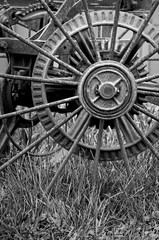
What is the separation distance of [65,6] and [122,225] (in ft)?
5.13

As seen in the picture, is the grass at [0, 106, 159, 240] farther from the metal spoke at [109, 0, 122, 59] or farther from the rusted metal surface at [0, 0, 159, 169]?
the metal spoke at [109, 0, 122, 59]

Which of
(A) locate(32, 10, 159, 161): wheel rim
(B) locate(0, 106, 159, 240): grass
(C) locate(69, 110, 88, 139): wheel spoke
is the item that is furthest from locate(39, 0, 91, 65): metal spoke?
(B) locate(0, 106, 159, 240): grass

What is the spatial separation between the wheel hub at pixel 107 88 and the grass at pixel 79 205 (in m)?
0.55

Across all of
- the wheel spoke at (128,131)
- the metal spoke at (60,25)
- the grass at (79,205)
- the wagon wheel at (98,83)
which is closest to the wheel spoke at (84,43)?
the wagon wheel at (98,83)

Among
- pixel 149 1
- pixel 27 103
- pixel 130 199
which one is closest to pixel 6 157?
pixel 27 103

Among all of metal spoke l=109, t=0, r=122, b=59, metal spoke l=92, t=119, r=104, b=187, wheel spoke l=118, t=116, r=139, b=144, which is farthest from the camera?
wheel spoke l=118, t=116, r=139, b=144

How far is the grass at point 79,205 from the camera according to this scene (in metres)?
3.19

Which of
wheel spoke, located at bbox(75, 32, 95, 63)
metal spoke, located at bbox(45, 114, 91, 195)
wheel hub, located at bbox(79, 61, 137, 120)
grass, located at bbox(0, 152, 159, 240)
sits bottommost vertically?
grass, located at bbox(0, 152, 159, 240)

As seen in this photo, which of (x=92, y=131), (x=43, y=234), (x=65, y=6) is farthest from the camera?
(x=92, y=131)

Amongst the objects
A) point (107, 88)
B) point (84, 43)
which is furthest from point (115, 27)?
point (107, 88)

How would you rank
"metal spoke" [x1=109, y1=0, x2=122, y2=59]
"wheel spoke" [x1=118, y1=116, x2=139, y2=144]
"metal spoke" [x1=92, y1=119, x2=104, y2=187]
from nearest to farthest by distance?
1. "metal spoke" [x1=109, y1=0, x2=122, y2=59]
2. "metal spoke" [x1=92, y1=119, x2=104, y2=187]
3. "wheel spoke" [x1=118, y1=116, x2=139, y2=144]

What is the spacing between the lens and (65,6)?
3.54m

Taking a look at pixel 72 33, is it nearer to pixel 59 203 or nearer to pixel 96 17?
pixel 96 17

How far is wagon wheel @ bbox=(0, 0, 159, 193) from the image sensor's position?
322 cm
